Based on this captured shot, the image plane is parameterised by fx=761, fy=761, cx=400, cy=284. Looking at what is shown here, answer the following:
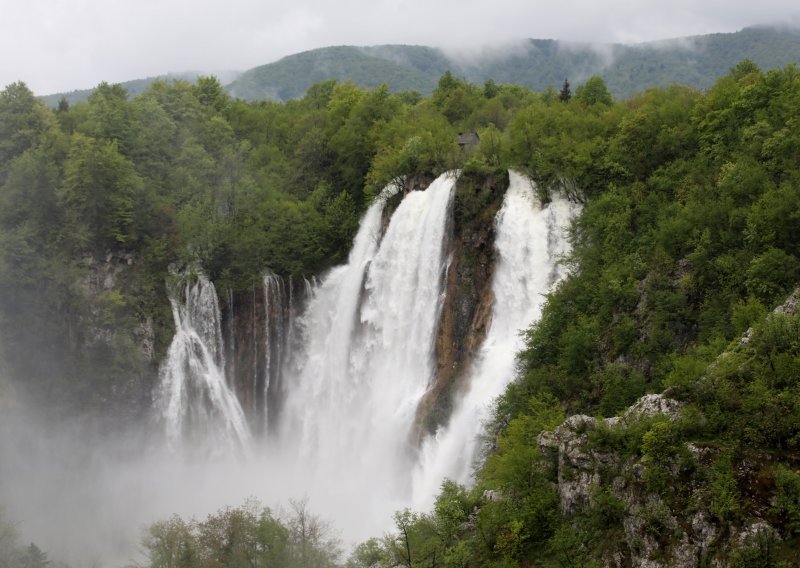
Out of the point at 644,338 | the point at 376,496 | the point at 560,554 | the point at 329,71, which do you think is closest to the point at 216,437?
the point at 376,496

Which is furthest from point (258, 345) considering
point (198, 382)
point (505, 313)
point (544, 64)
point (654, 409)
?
point (544, 64)

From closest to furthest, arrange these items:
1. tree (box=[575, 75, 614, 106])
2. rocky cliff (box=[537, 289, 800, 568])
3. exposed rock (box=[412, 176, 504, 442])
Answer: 1. rocky cliff (box=[537, 289, 800, 568])
2. exposed rock (box=[412, 176, 504, 442])
3. tree (box=[575, 75, 614, 106])

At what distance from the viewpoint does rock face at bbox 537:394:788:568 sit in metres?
16.9

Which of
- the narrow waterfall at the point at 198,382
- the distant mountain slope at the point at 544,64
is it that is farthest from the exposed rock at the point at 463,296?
the distant mountain slope at the point at 544,64

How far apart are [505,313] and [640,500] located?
1855 cm

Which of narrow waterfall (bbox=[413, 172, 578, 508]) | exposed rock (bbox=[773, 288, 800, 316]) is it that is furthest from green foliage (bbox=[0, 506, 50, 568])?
exposed rock (bbox=[773, 288, 800, 316])

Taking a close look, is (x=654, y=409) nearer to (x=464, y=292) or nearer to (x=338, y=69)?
(x=464, y=292)

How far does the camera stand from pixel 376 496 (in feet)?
123

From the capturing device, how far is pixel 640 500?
1883cm

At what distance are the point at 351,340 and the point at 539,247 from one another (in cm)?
1315

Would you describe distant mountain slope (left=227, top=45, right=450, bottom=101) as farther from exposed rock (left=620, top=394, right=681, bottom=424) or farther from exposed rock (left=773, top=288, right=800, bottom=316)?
exposed rock (left=620, top=394, right=681, bottom=424)

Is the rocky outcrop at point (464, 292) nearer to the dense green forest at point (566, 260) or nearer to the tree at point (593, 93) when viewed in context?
the dense green forest at point (566, 260)

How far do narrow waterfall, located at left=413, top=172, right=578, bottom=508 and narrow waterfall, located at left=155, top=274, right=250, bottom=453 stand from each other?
1459 centimetres

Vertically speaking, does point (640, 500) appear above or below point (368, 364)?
above
